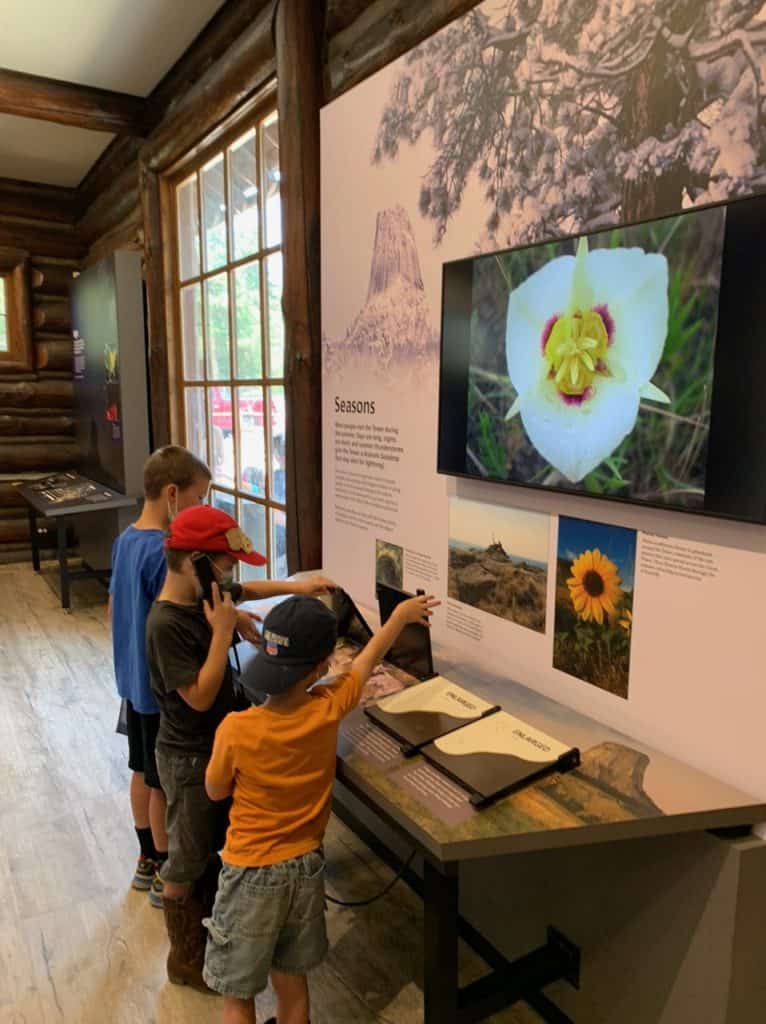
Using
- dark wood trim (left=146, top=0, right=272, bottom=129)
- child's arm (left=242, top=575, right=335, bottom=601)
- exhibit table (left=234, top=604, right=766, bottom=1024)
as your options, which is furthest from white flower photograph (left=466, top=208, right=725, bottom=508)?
dark wood trim (left=146, top=0, right=272, bottom=129)

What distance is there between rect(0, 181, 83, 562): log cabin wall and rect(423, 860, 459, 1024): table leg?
5830mm

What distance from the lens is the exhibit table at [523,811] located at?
4.12 ft

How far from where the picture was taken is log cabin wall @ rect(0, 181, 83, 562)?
249 inches

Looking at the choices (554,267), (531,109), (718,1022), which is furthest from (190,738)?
(531,109)

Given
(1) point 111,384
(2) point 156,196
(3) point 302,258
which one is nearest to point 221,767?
(3) point 302,258

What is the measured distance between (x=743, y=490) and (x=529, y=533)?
60cm

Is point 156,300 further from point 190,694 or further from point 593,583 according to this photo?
point 593,583

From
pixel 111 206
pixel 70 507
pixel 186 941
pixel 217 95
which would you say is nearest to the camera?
pixel 186 941

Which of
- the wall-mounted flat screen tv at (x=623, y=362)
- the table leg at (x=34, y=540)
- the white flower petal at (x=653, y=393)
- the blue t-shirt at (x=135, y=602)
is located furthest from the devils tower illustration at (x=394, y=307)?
the table leg at (x=34, y=540)

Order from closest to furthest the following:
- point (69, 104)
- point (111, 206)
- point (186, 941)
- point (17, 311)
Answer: point (186, 941), point (69, 104), point (111, 206), point (17, 311)

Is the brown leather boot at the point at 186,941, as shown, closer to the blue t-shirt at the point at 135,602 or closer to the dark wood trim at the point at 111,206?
the blue t-shirt at the point at 135,602

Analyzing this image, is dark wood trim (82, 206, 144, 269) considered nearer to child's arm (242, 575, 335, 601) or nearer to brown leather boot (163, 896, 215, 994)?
child's arm (242, 575, 335, 601)

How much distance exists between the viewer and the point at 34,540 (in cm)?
595

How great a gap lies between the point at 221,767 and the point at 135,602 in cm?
70
